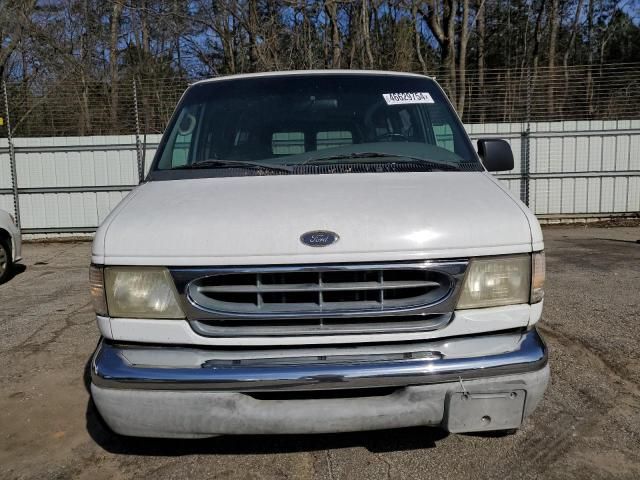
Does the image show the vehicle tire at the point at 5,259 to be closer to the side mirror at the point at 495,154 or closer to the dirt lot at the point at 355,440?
the dirt lot at the point at 355,440

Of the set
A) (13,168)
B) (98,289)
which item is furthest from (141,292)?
(13,168)

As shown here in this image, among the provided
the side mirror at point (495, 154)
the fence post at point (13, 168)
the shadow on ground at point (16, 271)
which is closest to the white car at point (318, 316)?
the side mirror at point (495, 154)

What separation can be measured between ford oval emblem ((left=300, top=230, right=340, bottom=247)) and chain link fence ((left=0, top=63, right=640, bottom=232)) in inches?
390

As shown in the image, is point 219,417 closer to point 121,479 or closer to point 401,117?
point 121,479

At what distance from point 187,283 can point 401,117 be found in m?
1.89

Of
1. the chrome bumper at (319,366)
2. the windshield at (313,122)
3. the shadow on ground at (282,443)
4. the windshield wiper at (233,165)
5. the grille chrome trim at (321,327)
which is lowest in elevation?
the shadow on ground at (282,443)

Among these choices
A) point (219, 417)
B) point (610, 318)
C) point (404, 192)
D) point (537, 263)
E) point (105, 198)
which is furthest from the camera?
point (105, 198)

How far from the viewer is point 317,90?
3604 millimetres

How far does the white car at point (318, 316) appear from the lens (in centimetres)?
228

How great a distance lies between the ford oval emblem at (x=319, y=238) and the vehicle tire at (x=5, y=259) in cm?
657

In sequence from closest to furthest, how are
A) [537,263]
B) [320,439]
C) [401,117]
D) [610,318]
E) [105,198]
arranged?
[537,263]
[320,439]
[401,117]
[610,318]
[105,198]

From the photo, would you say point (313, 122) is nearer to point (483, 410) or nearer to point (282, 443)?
point (282, 443)

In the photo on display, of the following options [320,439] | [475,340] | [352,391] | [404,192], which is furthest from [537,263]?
[320,439]

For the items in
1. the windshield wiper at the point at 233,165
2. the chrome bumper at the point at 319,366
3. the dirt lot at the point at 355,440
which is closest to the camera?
the chrome bumper at the point at 319,366
